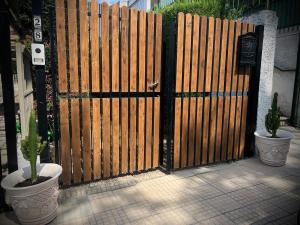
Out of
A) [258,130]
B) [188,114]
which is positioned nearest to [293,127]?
[258,130]

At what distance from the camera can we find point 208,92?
166 inches

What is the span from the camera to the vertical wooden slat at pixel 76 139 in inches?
128

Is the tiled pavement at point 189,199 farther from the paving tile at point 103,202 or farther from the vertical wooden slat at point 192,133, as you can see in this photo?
the vertical wooden slat at point 192,133

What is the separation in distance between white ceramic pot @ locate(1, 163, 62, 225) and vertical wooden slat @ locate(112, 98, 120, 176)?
1053 millimetres

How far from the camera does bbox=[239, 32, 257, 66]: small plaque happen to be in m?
4.27

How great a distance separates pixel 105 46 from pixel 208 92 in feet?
6.78

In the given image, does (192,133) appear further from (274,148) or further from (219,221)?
(219,221)

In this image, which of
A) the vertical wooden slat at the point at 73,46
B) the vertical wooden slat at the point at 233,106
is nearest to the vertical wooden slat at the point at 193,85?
the vertical wooden slat at the point at 233,106

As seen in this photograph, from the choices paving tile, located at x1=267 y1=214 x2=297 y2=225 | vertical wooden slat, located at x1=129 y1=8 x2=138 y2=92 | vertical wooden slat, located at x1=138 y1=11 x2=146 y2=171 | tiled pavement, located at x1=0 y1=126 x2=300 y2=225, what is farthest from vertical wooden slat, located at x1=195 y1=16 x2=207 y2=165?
paving tile, located at x1=267 y1=214 x2=297 y2=225

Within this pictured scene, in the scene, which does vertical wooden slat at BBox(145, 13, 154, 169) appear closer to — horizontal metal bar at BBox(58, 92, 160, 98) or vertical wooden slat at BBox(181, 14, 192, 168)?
horizontal metal bar at BBox(58, 92, 160, 98)

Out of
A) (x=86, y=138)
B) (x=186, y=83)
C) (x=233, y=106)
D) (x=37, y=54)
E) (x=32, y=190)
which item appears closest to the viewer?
(x=32, y=190)

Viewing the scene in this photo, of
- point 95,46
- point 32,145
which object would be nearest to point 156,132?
point 95,46

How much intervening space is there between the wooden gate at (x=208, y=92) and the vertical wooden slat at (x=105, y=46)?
117 centimetres

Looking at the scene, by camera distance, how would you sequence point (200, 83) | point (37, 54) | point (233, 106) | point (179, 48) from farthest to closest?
point (233, 106) < point (200, 83) < point (179, 48) < point (37, 54)
